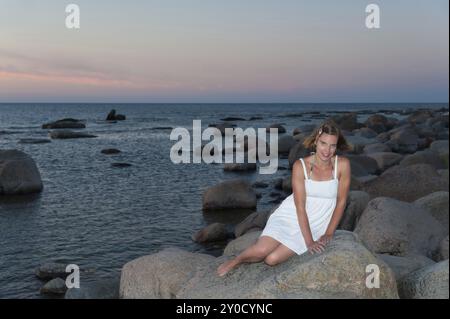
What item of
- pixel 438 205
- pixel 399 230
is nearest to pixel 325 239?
pixel 399 230

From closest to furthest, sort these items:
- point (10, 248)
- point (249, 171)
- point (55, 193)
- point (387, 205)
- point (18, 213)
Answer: point (387, 205) → point (10, 248) → point (18, 213) → point (55, 193) → point (249, 171)

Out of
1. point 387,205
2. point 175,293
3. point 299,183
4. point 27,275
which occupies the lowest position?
point 27,275

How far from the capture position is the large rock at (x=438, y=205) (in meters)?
13.3

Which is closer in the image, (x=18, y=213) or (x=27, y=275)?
(x=27, y=275)

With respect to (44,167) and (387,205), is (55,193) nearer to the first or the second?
(44,167)

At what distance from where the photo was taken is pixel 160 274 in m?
8.79

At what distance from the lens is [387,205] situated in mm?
11820

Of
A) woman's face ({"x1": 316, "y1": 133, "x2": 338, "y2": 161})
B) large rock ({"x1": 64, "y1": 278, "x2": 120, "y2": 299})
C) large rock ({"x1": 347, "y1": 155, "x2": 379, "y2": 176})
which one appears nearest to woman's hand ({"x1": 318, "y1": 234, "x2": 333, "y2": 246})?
woman's face ({"x1": 316, "y1": 133, "x2": 338, "y2": 161})

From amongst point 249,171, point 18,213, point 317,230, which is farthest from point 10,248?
point 249,171

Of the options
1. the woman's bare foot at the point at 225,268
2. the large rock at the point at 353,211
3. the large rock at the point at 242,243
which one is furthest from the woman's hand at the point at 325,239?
the large rock at the point at 353,211

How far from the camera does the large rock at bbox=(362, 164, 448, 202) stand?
16.7 metres

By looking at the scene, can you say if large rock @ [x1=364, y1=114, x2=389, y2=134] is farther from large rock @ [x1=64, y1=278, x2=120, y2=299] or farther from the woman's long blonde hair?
the woman's long blonde hair

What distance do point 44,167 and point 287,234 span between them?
27652 millimetres
